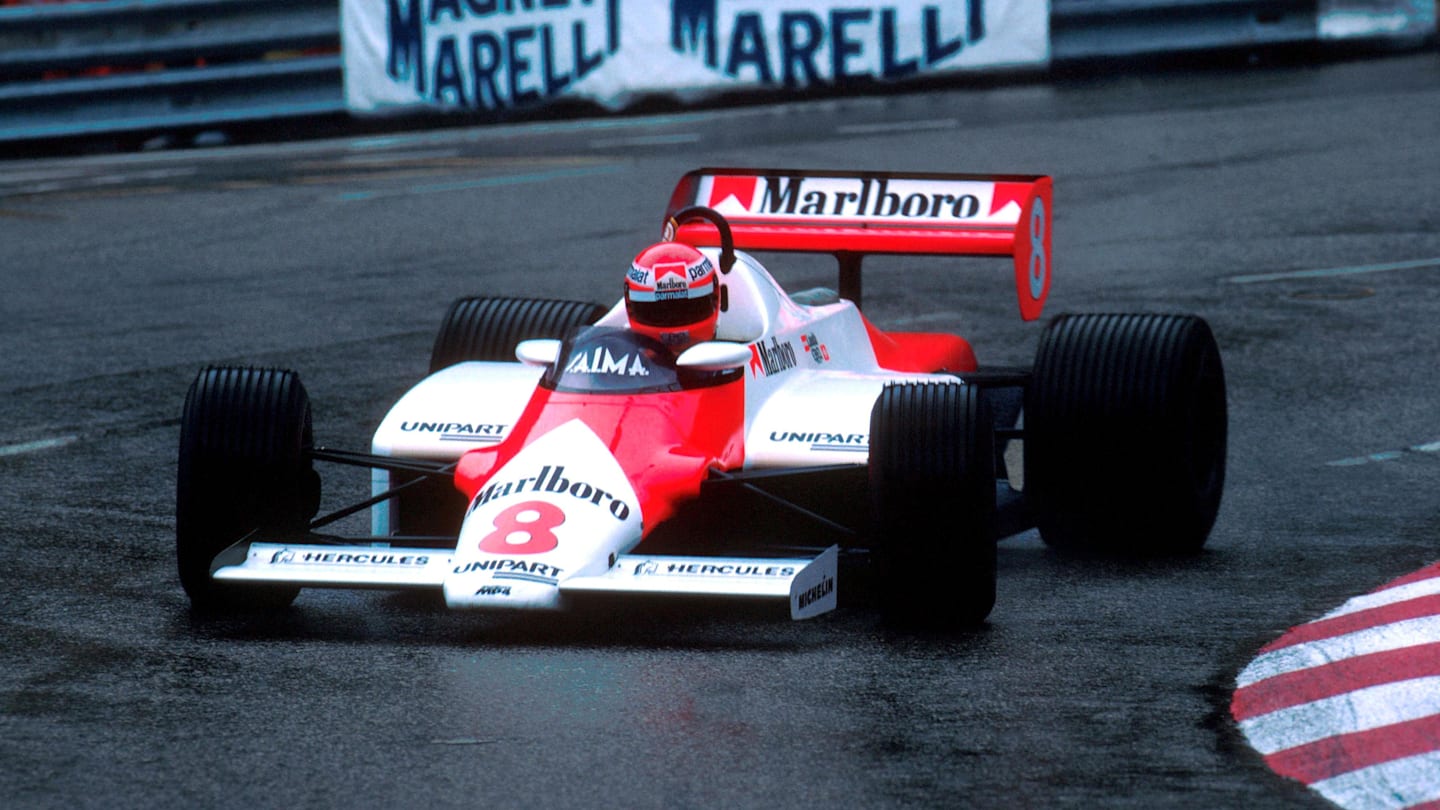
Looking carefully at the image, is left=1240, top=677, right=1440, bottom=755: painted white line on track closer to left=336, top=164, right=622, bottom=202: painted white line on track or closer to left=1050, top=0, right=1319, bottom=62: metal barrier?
left=336, top=164, right=622, bottom=202: painted white line on track

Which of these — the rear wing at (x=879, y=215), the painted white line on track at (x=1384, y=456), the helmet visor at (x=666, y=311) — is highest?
the helmet visor at (x=666, y=311)

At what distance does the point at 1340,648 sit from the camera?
6.59 meters

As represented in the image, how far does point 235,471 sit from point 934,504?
216 centimetres

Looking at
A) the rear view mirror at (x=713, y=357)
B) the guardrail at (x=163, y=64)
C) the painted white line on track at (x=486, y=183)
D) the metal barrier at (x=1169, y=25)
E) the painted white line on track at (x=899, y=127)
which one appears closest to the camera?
the rear view mirror at (x=713, y=357)

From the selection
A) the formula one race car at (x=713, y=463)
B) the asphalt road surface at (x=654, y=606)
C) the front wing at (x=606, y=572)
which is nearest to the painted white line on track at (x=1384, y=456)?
the asphalt road surface at (x=654, y=606)

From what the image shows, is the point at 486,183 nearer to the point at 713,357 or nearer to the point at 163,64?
the point at 163,64

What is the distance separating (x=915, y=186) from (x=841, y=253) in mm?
407

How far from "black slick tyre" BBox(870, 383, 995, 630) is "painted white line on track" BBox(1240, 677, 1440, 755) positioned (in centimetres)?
110

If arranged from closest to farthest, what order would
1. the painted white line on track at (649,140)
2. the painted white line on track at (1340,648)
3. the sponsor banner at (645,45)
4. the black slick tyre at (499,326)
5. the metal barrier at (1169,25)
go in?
the painted white line on track at (1340,648) → the black slick tyre at (499,326) → the painted white line on track at (649,140) → the sponsor banner at (645,45) → the metal barrier at (1169,25)

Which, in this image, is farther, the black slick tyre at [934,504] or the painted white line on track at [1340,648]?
the black slick tyre at [934,504]

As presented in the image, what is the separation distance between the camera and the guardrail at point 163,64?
21.5 m

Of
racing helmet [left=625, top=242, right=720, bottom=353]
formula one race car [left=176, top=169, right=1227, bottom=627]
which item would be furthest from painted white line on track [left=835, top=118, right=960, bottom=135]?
racing helmet [left=625, top=242, right=720, bottom=353]

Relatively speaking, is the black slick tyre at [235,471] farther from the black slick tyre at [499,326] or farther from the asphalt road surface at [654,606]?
the black slick tyre at [499,326]

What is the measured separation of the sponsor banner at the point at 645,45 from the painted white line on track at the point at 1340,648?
53.2 feet
